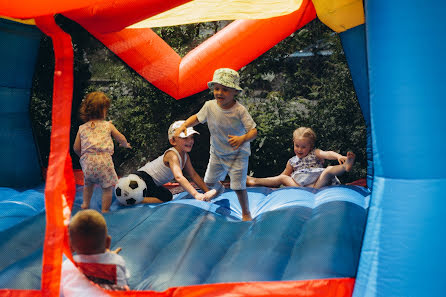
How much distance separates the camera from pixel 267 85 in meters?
3.16

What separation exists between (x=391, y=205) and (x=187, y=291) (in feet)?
2.44

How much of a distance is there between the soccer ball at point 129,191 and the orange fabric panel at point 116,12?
3.37ft

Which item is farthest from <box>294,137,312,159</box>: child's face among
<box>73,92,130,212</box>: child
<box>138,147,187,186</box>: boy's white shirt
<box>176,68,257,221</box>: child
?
<box>73,92,130,212</box>: child

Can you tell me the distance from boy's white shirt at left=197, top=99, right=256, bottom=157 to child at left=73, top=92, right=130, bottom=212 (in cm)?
50

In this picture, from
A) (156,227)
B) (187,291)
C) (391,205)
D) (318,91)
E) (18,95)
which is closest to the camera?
(391,205)

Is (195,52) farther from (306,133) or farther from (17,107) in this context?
(17,107)

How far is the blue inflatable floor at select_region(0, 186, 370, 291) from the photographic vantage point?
183 cm

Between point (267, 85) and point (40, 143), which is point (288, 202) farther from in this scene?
point (40, 143)

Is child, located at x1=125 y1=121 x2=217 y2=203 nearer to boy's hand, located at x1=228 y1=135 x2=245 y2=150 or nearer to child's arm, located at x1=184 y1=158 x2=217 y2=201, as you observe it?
child's arm, located at x1=184 y1=158 x2=217 y2=201

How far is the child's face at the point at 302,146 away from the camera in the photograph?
3.12 meters

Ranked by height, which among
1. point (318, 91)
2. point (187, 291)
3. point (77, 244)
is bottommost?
point (187, 291)

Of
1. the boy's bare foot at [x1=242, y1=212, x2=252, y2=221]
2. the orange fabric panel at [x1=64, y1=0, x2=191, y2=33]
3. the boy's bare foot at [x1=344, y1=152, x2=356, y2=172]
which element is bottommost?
the boy's bare foot at [x1=242, y1=212, x2=252, y2=221]

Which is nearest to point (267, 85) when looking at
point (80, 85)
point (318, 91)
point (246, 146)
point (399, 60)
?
point (318, 91)

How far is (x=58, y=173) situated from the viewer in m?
1.80
